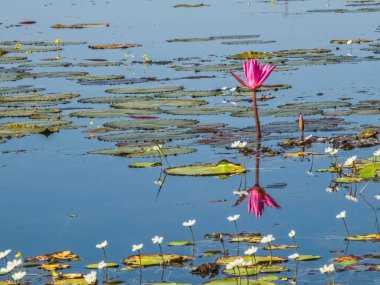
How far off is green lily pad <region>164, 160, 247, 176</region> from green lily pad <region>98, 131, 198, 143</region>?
95 centimetres

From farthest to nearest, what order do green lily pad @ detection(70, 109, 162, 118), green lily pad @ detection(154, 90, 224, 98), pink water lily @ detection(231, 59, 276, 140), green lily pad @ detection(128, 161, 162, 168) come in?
green lily pad @ detection(154, 90, 224, 98) < green lily pad @ detection(70, 109, 162, 118) < pink water lily @ detection(231, 59, 276, 140) < green lily pad @ detection(128, 161, 162, 168)

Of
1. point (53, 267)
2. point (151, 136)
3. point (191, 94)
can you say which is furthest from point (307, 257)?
point (191, 94)

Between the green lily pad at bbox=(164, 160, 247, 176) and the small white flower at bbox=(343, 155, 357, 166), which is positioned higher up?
the small white flower at bbox=(343, 155, 357, 166)

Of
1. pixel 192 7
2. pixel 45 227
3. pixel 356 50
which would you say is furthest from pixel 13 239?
pixel 192 7

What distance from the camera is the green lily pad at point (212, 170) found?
5.64 meters

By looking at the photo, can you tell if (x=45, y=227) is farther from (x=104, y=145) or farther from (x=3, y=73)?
(x=3, y=73)

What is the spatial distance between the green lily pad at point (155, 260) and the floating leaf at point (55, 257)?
25 centimetres

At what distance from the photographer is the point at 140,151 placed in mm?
6309

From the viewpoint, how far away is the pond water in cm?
426

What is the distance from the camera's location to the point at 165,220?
4.77 meters

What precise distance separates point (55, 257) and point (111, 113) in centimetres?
375

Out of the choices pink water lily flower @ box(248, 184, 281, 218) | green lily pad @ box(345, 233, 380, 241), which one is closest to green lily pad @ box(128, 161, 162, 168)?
pink water lily flower @ box(248, 184, 281, 218)

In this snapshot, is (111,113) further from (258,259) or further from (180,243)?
(258,259)

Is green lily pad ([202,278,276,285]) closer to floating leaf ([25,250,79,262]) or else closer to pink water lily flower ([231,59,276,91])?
floating leaf ([25,250,79,262])
